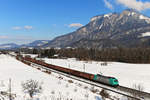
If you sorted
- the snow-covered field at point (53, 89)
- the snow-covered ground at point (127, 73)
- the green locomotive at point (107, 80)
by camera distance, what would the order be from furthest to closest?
the snow-covered ground at point (127, 73) < the green locomotive at point (107, 80) < the snow-covered field at point (53, 89)

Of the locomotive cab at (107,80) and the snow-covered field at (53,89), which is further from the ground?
the snow-covered field at (53,89)

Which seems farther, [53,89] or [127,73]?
[127,73]

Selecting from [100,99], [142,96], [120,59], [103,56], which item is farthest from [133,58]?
[100,99]

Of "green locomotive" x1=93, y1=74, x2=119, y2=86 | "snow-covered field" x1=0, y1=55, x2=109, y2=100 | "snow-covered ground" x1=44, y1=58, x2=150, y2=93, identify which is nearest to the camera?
"snow-covered field" x1=0, y1=55, x2=109, y2=100

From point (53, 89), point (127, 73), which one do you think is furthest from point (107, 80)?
point (127, 73)

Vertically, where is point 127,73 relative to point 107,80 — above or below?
below

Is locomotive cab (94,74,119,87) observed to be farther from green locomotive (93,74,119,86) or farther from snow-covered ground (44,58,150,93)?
snow-covered ground (44,58,150,93)

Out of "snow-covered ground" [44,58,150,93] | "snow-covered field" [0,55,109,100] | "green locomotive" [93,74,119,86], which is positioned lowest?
"snow-covered ground" [44,58,150,93]

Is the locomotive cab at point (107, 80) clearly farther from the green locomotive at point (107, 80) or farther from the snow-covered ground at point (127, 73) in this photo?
the snow-covered ground at point (127, 73)

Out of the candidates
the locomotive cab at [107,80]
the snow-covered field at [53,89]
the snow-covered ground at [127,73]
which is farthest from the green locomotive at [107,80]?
the snow-covered field at [53,89]

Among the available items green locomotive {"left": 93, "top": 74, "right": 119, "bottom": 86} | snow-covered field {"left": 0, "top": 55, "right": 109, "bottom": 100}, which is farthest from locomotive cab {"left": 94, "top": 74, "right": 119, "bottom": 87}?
snow-covered field {"left": 0, "top": 55, "right": 109, "bottom": 100}

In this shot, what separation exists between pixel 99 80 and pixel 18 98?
22.9m

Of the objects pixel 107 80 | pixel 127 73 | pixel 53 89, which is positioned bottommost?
pixel 127 73

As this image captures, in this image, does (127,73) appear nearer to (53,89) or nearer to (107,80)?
(107,80)
